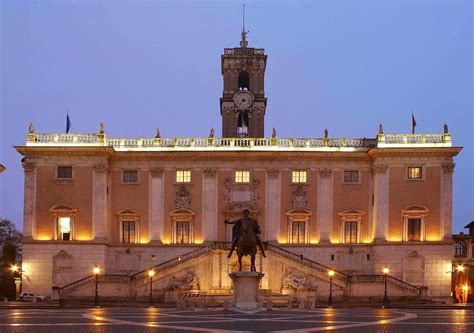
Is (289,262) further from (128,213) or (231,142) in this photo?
(128,213)

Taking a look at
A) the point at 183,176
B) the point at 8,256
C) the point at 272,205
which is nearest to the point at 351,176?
the point at 272,205

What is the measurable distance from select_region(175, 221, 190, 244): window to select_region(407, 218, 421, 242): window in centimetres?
1732

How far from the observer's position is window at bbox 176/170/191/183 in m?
64.1

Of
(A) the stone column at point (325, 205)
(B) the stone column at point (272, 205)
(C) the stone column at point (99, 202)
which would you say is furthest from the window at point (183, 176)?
(A) the stone column at point (325, 205)

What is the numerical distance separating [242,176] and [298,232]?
6.31 metres

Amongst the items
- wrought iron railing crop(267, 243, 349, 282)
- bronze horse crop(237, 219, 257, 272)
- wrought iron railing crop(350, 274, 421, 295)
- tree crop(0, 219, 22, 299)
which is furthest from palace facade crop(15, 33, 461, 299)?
bronze horse crop(237, 219, 257, 272)

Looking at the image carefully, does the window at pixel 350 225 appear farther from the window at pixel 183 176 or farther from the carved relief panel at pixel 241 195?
the window at pixel 183 176

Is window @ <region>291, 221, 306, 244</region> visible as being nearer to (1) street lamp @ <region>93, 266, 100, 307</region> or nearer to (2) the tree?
(1) street lamp @ <region>93, 266, 100, 307</region>

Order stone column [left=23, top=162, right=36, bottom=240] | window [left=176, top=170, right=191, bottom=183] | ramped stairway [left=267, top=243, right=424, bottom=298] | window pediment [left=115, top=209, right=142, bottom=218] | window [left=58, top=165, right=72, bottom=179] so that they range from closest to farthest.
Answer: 1. ramped stairway [left=267, top=243, right=424, bottom=298]
2. stone column [left=23, top=162, right=36, bottom=240]
3. window [left=58, top=165, right=72, bottom=179]
4. window pediment [left=115, top=209, right=142, bottom=218]
5. window [left=176, top=170, right=191, bottom=183]

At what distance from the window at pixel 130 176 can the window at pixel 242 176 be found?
8.14m

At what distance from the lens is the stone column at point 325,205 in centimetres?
6309

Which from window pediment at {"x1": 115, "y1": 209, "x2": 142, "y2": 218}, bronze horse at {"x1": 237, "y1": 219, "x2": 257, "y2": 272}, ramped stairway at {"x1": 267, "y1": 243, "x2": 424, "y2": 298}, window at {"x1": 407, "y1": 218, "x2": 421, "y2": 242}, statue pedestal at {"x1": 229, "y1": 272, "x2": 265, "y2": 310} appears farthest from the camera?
window pediment at {"x1": 115, "y1": 209, "x2": 142, "y2": 218}

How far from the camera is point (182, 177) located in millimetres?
64125

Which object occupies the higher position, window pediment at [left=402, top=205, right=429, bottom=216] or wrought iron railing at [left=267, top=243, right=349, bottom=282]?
window pediment at [left=402, top=205, right=429, bottom=216]
